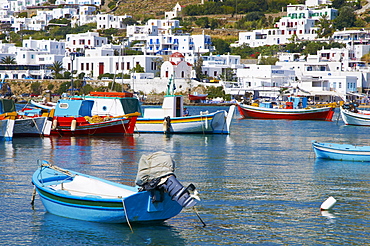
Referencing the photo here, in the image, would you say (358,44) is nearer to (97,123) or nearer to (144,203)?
(97,123)

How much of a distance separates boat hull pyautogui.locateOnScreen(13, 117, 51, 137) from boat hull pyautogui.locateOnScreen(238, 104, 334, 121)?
26317 millimetres

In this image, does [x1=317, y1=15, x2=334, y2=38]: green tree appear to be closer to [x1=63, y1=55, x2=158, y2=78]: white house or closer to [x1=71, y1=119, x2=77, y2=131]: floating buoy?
[x1=63, y1=55, x2=158, y2=78]: white house

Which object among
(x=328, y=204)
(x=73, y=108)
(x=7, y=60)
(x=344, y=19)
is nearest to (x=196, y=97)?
(x=7, y=60)

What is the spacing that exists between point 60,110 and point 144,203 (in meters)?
23.1

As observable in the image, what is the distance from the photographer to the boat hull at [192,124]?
121 ft

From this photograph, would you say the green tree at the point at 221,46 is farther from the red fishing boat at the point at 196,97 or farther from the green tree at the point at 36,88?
the green tree at the point at 36,88

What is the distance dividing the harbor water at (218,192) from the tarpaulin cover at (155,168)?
4.45 feet

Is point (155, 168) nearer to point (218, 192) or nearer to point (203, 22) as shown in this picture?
point (218, 192)

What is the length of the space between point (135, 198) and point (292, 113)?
42716 millimetres

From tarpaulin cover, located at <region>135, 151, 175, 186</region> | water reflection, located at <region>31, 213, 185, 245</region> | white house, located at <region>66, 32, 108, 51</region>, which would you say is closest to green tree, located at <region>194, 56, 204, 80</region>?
white house, located at <region>66, 32, 108, 51</region>

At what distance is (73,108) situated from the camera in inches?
1389

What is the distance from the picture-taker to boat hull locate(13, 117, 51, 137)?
33531mm

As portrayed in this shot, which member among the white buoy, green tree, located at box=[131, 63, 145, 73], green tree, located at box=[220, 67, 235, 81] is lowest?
the white buoy

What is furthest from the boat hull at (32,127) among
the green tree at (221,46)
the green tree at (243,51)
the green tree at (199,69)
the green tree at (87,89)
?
the green tree at (243,51)
